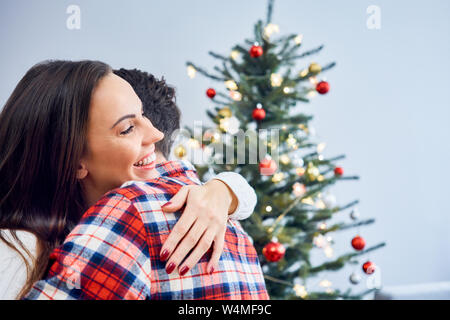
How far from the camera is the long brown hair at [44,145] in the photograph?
0.70m

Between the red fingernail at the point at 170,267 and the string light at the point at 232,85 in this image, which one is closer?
the red fingernail at the point at 170,267

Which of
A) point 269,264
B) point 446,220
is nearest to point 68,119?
point 269,264

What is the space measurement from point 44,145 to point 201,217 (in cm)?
34

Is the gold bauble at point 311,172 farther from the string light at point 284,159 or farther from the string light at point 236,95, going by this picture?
the string light at point 236,95

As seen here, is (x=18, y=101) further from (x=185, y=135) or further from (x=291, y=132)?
(x=291, y=132)

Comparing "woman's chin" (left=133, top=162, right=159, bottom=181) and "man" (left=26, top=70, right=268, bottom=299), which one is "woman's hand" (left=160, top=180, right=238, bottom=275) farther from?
"woman's chin" (left=133, top=162, right=159, bottom=181)

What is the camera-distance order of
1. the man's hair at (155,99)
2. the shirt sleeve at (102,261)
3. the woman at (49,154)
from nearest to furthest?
the shirt sleeve at (102,261) < the woman at (49,154) < the man's hair at (155,99)

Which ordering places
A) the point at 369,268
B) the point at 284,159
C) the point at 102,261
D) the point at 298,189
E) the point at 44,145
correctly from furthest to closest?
the point at 284,159, the point at 298,189, the point at 369,268, the point at 44,145, the point at 102,261

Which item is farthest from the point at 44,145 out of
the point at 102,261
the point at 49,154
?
the point at 102,261

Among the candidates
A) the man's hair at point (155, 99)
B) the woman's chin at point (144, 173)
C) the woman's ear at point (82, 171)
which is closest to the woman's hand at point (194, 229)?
the woman's chin at point (144, 173)

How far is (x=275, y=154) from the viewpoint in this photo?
5.37 feet

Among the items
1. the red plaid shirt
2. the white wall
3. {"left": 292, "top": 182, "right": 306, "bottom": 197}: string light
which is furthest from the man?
the white wall

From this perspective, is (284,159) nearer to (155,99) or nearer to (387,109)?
(155,99)

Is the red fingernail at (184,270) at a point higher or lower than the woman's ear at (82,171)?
lower
